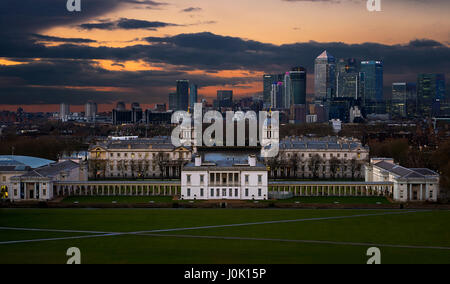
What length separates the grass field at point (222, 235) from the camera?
31031 mm

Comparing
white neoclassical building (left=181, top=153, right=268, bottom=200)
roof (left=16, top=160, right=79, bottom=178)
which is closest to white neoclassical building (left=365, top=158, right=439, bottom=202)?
white neoclassical building (left=181, top=153, right=268, bottom=200)

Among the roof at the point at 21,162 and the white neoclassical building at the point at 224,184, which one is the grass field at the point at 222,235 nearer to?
the white neoclassical building at the point at 224,184

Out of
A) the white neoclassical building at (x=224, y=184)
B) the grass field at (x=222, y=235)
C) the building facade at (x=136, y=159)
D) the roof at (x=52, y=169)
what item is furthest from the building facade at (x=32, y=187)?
the building facade at (x=136, y=159)

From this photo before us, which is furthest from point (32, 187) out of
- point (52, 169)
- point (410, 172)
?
point (410, 172)

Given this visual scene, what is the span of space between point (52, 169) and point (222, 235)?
3083 centimetres

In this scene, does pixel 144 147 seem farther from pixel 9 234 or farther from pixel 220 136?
pixel 220 136

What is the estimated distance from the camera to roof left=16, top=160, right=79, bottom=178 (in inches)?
2234

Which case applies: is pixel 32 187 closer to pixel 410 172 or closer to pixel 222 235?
pixel 222 235

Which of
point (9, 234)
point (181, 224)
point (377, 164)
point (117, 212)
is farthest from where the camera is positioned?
point (377, 164)

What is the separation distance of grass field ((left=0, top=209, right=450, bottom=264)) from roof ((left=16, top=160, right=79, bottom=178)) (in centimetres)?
839

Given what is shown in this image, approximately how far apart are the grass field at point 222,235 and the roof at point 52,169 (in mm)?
8392
